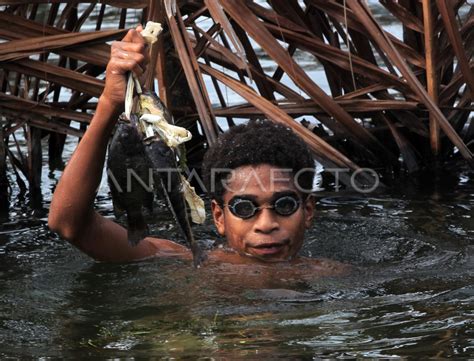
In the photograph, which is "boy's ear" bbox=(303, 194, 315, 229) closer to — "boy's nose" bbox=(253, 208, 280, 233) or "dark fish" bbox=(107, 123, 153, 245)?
"boy's nose" bbox=(253, 208, 280, 233)

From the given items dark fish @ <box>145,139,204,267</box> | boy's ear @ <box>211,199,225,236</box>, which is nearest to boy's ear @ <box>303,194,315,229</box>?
boy's ear @ <box>211,199,225,236</box>

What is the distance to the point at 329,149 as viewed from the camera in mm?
6789

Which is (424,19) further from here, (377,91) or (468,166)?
(468,166)

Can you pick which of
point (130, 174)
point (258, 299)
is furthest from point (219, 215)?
point (130, 174)

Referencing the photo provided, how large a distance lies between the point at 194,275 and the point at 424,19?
224 centimetres

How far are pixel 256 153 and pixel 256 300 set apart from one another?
704mm

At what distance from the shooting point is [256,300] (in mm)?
5305

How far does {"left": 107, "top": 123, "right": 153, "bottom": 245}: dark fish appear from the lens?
461 cm

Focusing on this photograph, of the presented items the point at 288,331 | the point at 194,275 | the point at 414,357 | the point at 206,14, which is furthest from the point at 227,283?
the point at 206,14

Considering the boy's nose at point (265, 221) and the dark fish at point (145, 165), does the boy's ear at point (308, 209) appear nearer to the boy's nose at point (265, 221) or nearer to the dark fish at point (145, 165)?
the boy's nose at point (265, 221)

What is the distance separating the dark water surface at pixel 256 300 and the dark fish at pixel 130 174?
1.61 feet

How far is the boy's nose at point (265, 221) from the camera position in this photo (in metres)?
5.49

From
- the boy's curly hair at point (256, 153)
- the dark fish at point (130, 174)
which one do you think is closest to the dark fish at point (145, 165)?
the dark fish at point (130, 174)

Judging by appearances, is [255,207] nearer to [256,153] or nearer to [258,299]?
[256,153]
